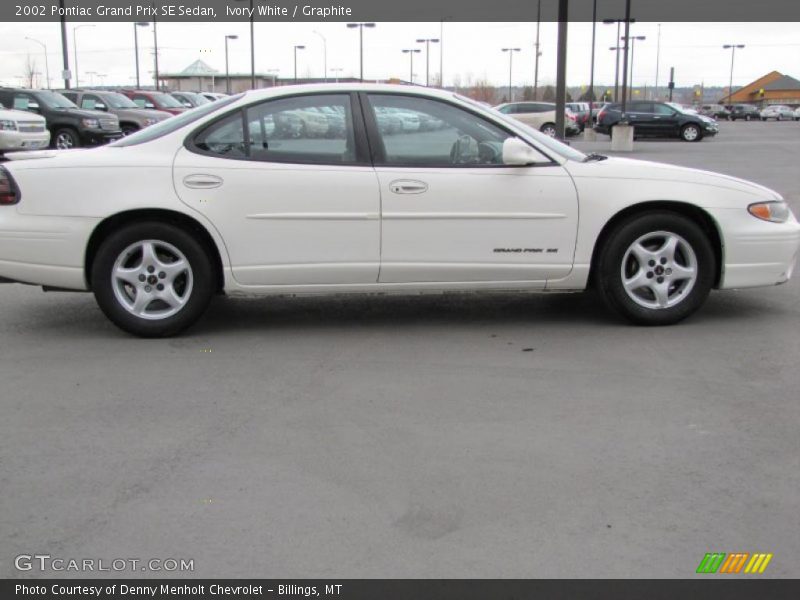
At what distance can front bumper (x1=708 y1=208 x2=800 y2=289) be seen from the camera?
5703 mm

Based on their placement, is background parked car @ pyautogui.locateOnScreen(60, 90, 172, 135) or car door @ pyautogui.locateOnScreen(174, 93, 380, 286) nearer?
car door @ pyautogui.locateOnScreen(174, 93, 380, 286)

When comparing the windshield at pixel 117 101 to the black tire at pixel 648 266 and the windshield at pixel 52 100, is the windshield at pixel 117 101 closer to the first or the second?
the windshield at pixel 52 100

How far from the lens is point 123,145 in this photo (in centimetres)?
557

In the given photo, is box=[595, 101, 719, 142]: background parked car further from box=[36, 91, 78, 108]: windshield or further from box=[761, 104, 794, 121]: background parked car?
box=[761, 104, 794, 121]: background parked car

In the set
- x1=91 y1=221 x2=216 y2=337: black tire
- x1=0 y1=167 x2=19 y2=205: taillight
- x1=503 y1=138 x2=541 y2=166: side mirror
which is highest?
x1=503 y1=138 x2=541 y2=166: side mirror

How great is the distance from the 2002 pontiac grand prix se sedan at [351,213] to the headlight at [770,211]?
4 centimetres

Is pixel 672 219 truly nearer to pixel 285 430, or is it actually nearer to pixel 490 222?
pixel 490 222

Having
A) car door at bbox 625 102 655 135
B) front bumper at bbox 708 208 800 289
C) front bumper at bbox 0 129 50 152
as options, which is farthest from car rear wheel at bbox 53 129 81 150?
car door at bbox 625 102 655 135

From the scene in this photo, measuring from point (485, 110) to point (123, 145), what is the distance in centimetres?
236

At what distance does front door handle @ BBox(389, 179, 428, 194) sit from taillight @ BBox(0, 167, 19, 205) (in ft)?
7.79

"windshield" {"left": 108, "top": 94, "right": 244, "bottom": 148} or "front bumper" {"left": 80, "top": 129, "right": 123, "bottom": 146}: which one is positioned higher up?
"windshield" {"left": 108, "top": 94, "right": 244, "bottom": 148}
